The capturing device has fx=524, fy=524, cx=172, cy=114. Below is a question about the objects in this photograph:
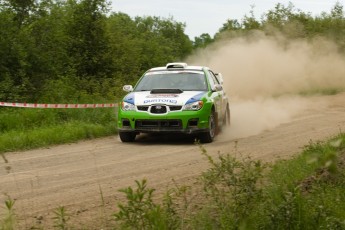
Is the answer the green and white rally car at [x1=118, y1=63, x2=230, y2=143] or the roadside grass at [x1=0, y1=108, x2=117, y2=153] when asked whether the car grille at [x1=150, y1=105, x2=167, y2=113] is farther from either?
the roadside grass at [x1=0, y1=108, x2=117, y2=153]

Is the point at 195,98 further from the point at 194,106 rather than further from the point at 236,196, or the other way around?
the point at 236,196

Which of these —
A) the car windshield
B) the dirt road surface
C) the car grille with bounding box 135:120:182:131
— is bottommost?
the dirt road surface

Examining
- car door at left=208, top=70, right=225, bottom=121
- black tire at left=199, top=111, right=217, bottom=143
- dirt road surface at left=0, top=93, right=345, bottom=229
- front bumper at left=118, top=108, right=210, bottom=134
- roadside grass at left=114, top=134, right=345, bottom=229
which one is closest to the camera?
roadside grass at left=114, top=134, right=345, bottom=229

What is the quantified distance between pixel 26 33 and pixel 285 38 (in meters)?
20.6

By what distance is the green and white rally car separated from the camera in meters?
11.4

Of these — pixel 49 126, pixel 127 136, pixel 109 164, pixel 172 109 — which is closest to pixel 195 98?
pixel 172 109

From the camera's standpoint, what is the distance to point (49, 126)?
45.1 feet

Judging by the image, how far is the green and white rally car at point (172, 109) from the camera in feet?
37.2

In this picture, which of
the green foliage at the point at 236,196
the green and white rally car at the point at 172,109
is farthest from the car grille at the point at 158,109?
the green foliage at the point at 236,196

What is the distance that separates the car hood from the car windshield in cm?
44

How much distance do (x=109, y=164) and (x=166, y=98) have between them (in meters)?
2.99

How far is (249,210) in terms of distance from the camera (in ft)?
15.2

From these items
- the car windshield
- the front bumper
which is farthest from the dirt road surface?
the car windshield

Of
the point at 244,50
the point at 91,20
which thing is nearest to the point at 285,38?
the point at 244,50
